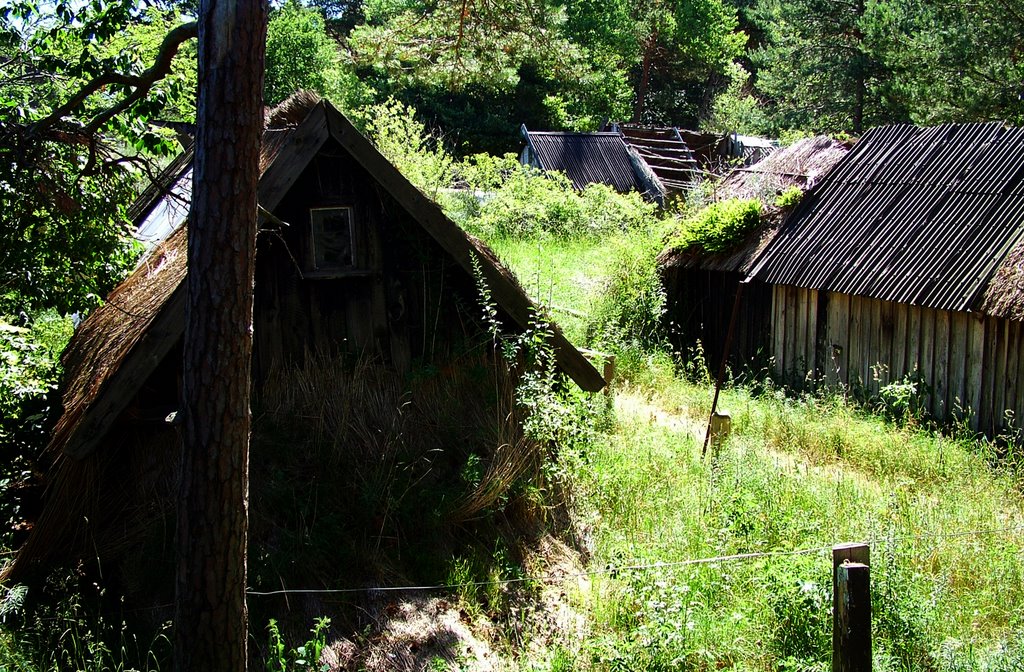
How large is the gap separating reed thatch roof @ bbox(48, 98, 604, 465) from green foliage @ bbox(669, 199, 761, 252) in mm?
7744

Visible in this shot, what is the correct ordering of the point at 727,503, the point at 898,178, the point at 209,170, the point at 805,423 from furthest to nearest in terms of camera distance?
the point at 898,178 → the point at 805,423 → the point at 727,503 → the point at 209,170

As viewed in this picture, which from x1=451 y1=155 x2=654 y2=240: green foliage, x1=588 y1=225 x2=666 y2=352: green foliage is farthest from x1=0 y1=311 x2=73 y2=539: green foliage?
x1=451 y1=155 x2=654 y2=240: green foliage

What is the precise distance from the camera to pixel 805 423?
1066cm

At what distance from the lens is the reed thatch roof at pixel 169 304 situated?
244 inches

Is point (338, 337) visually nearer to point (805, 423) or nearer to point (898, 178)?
point (805, 423)

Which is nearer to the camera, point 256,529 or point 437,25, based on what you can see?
point 256,529

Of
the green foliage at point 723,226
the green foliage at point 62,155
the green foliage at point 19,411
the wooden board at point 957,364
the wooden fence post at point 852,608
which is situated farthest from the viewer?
the green foliage at point 723,226

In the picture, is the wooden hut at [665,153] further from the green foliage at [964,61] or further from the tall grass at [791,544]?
the tall grass at [791,544]

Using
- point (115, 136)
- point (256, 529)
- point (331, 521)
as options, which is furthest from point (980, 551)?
point (115, 136)

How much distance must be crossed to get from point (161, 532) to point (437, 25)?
8052 mm

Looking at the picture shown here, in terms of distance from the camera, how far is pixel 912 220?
42.3ft

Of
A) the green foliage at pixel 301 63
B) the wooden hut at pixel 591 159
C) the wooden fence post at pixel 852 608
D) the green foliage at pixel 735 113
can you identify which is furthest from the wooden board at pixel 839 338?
the green foliage at pixel 735 113

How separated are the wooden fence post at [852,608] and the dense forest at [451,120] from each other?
67cm

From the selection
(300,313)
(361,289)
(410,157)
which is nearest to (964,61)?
(410,157)
